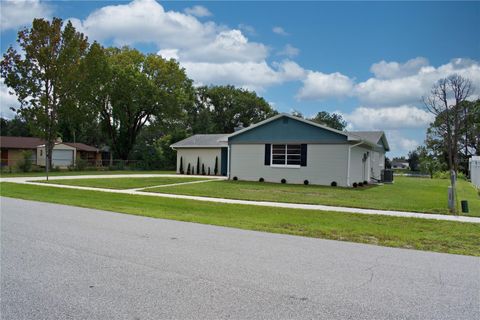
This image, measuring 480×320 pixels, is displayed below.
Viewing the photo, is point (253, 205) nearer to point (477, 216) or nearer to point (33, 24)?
point (477, 216)

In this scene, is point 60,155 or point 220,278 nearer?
Answer: point 220,278

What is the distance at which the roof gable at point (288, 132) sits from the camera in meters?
21.4

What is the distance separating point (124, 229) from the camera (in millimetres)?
8508

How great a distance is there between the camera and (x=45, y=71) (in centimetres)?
3438

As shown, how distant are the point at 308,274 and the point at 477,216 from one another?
8279mm

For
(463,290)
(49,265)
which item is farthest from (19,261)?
(463,290)

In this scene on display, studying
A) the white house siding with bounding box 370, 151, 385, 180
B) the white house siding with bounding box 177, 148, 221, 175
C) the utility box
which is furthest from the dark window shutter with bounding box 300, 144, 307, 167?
the white house siding with bounding box 177, 148, 221, 175

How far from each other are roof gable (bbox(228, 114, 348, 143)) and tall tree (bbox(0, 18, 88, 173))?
19.5 m

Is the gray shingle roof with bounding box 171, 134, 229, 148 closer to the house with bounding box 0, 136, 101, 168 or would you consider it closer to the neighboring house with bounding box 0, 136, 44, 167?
the house with bounding box 0, 136, 101, 168

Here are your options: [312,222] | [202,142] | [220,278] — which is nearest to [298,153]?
[202,142]

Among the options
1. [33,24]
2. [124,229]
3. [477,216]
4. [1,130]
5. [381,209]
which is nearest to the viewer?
[124,229]

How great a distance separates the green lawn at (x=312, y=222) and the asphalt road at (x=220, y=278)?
2.78ft

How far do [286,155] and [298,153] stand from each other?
0.77m

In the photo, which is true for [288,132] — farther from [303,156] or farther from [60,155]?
[60,155]
